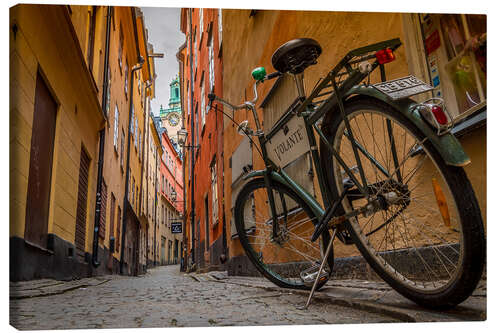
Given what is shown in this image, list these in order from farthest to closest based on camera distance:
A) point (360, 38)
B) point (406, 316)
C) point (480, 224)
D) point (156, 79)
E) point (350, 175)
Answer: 1. point (156, 79)
2. point (360, 38)
3. point (350, 175)
4. point (406, 316)
5. point (480, 224)

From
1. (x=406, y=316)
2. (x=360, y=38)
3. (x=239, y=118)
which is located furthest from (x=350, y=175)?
(x=239, y=118)

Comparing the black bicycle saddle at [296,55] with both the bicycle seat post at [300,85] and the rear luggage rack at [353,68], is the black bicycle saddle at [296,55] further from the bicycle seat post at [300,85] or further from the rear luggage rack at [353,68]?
the rear luggage rack at [353,68]

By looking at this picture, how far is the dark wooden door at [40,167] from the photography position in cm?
196

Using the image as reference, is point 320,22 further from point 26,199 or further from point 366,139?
point 26,199

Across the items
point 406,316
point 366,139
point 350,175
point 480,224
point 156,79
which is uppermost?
point 156,79

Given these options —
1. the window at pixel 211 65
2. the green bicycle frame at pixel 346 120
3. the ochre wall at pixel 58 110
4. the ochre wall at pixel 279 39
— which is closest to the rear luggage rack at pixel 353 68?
the green bicycle frame at pixel 346 120

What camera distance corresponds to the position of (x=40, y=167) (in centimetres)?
221

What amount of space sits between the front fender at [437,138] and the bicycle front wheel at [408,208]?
0.08 feet

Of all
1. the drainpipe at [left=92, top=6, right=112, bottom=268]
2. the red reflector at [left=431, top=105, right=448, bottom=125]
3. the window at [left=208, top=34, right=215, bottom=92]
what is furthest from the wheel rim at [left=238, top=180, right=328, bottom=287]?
the window at [left=208, top=34, right=215, bottom=92]

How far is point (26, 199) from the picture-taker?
6.13 feet

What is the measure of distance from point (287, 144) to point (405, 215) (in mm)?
910

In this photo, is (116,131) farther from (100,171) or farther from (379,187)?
(379,187)

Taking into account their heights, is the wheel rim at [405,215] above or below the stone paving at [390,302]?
above

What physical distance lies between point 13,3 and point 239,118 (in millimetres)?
3035
